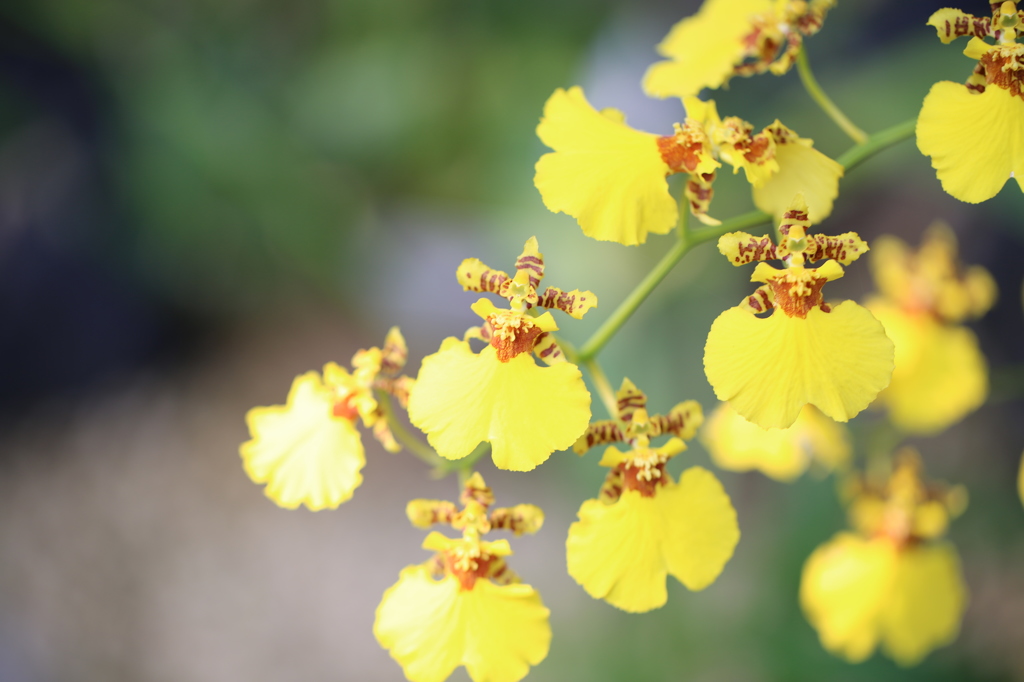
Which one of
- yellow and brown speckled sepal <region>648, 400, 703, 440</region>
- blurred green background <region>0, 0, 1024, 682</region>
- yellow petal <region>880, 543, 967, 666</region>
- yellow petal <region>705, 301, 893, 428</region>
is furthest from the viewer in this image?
blurred green background <region>0, 0, 1024, 682</region>

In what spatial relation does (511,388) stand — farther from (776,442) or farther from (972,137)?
(776,442)

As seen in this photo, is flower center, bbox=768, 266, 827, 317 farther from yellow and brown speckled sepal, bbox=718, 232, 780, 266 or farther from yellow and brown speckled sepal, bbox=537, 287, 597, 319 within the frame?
yellow and brown speckled sepal, bbox=537, 287, 597, 319

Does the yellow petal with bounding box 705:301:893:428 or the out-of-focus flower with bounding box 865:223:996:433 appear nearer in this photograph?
the yellow petal with bounding box 705:301:893:428

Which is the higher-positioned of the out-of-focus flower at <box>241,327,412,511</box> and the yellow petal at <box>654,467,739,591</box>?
the out-of-focus flower at <box>241,327,412,511</box>

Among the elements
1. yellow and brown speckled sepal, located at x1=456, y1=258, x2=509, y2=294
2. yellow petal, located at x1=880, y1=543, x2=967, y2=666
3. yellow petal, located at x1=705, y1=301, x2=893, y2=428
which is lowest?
yellow petal, located at x1=880, y1=543, x2=967, y2=666

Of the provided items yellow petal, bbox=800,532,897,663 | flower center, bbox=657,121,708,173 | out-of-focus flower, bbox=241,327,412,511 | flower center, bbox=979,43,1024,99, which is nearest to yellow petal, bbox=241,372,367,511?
out-of-focus flower, bbox=241,327,412,511

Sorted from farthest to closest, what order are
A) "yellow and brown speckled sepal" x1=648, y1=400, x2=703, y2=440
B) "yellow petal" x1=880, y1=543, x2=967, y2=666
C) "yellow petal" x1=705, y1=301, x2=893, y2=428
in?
"yellow petal" x1=880, y1=543, x2=967, y2=666, "yellow and brown speckled sepal" x1=648, y1=400, x2=703, y2=440, "yellow petal" x1=705, y1=301, x2=893, y2=428

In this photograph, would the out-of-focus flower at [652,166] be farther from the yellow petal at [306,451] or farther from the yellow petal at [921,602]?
the yellow petal at [921,602]

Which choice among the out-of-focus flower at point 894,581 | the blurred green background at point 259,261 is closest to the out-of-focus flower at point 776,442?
the out-of-focus flower at point 894,581
